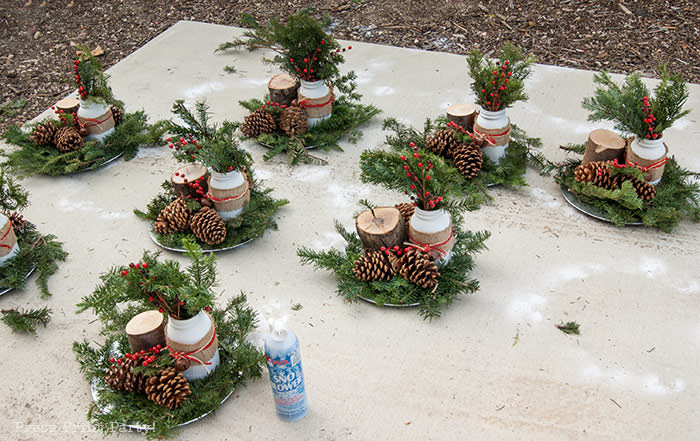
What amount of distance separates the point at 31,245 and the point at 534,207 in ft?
9.54

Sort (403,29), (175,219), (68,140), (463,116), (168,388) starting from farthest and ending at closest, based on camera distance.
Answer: (403,29)
(68,140)
(463,116)
(175,219)
(168,388)

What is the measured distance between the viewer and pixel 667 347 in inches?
111

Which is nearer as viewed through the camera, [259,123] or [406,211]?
[406,211]

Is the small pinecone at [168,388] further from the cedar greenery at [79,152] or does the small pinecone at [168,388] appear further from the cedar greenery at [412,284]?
the cedar greenery at [79,152]

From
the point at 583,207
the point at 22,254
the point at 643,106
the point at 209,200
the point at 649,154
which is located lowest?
the point at 583,207

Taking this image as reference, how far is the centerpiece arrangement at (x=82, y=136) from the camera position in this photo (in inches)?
163

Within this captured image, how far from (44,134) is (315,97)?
1862 millimetres

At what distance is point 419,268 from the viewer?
9.84ft

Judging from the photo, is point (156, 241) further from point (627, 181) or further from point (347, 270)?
point (627, 181)

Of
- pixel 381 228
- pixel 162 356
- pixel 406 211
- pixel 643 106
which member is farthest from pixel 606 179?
pixel 162 356

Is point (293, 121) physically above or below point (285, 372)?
below

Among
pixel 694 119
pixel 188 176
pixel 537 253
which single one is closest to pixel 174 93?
pixel 188 176

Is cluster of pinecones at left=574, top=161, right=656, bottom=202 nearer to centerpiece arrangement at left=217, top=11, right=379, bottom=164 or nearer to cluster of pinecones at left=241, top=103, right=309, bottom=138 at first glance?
centerpiece arrangement at left=217, top=11, right=379, bottom=164

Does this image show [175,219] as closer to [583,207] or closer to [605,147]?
[583,207]
